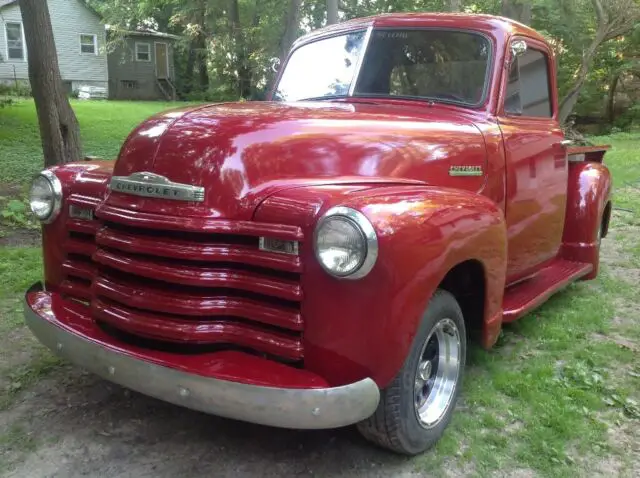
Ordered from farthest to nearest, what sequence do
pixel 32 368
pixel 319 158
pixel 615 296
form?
pixel 615 296 < pixel 32 368 < pixel 319 158

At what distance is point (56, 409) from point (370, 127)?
2.10 m

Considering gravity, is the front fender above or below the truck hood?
below

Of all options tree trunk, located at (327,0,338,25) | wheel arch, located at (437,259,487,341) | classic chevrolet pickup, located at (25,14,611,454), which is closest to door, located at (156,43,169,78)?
tree trunk, located at (327,0,338,25)

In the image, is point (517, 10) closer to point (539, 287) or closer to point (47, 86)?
point (47, 86)

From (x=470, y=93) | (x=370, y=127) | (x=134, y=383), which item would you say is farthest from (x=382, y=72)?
(x=134, y=383)

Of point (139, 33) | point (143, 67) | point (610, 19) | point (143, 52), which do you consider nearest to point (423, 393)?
point (610, 19)

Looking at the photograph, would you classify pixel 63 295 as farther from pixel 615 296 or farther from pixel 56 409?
pixel 615 296

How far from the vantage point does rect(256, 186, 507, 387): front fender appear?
91.5 inches

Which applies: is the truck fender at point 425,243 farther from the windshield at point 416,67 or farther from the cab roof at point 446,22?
the cab roof at point 446,22

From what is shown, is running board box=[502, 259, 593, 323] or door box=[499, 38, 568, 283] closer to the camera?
running board box=[502, 259, 593, 323]

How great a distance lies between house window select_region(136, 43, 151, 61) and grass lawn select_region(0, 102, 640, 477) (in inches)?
1138

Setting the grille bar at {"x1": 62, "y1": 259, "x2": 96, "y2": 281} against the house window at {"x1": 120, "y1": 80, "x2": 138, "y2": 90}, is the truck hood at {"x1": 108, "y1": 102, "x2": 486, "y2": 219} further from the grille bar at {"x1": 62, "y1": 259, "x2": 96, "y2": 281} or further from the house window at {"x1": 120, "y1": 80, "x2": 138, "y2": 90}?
the house window at {"x1": 120, "y1": 80, "x2": 138, "y2": 90}

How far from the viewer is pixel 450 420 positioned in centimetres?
Answer: 306

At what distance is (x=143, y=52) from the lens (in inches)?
1276
